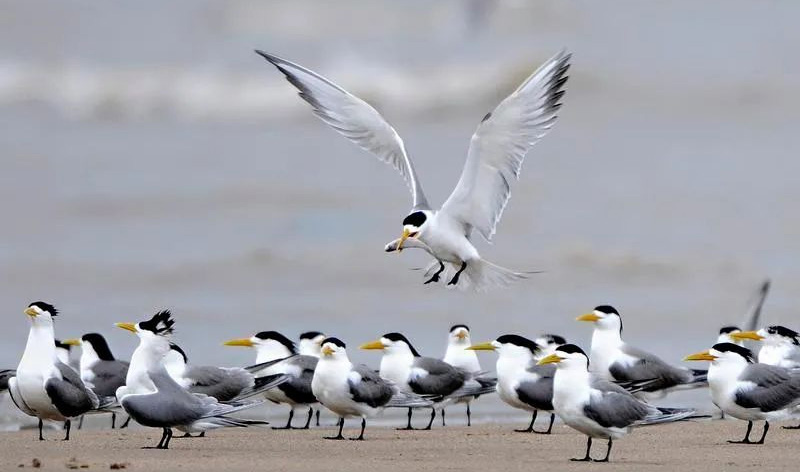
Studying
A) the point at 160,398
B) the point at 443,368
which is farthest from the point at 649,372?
the point at 160,398

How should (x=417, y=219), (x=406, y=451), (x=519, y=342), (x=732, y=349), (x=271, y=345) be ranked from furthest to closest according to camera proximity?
(x=271, y=345) → (x=519, y=342) → (x=417, y=219) → (x=732, y=349) → (x=406, y=451)

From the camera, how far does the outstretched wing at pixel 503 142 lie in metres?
11.1

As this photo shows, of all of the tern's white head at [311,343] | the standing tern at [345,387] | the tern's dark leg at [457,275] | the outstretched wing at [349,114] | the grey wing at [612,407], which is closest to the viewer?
the grey wing at [612,407]

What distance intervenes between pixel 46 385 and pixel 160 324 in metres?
1.00

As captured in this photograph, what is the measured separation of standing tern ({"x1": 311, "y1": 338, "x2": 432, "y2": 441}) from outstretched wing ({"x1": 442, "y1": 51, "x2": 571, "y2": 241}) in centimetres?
147

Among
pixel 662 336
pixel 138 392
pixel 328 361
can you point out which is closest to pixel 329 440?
pixel 328 361

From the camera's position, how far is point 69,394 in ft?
33.9

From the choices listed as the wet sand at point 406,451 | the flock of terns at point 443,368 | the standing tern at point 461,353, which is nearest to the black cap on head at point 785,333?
the flock of terns at point 443,368

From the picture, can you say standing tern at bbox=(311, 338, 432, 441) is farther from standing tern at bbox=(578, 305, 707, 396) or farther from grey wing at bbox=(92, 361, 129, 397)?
standing tern at bbox=(578, 305, 707, 396)

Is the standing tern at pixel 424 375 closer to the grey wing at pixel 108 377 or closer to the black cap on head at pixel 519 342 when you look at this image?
the black cap on head at pixel 519 342

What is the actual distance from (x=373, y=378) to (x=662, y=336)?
23.9 ft

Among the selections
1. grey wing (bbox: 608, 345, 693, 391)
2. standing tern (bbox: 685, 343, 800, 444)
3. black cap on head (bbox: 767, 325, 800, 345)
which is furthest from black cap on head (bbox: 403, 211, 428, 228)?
black cap on head (bbox: 767, 325, 800, 345)

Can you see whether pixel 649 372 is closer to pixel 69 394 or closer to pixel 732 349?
pixel 732 349

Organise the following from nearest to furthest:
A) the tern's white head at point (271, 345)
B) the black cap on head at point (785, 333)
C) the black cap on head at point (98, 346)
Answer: the black cap on head at point (785, 333)
the black cap on head at point (98, 346)
the tern's white head at point (271, 345)
